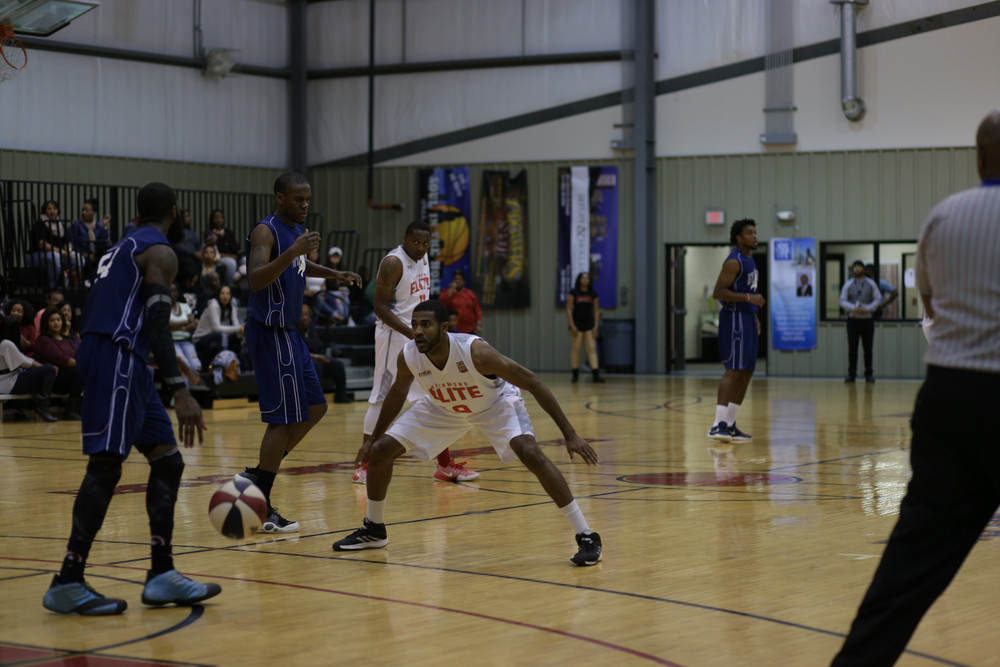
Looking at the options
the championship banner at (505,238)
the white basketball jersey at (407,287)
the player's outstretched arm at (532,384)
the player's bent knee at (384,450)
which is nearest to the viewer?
the player's outstretched arm at (532,384)

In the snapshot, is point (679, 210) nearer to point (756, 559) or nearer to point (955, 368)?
point (756, 559)

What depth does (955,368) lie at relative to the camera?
3242 millimetres

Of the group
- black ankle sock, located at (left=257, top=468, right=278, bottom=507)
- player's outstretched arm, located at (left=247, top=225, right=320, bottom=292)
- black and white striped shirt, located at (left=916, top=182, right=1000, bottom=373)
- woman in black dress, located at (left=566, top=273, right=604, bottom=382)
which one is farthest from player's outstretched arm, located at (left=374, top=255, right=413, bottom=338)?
woman in black dress, located at (left=566, top=273, right=604, bottom=382)

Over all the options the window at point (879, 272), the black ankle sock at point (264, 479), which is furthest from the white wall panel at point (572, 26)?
the black ankle sock at point (264, 479)

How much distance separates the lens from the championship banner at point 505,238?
23.5 meters

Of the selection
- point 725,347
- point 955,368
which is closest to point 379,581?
point 955,368

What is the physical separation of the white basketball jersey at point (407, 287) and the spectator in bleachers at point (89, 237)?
985 cm

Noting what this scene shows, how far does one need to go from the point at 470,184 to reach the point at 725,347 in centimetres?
1300

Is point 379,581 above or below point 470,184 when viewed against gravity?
below

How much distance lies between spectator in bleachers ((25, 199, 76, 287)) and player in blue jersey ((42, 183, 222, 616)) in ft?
40.9

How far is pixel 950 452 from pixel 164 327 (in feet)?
9.88

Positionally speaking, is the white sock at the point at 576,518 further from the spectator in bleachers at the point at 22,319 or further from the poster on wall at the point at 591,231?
the poster on wall at the point at 591,231

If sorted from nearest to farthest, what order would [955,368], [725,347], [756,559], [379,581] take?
[955,368], [379,581], [756,559], [725,347]

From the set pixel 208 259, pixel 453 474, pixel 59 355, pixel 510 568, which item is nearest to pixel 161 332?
pixel 510 568
